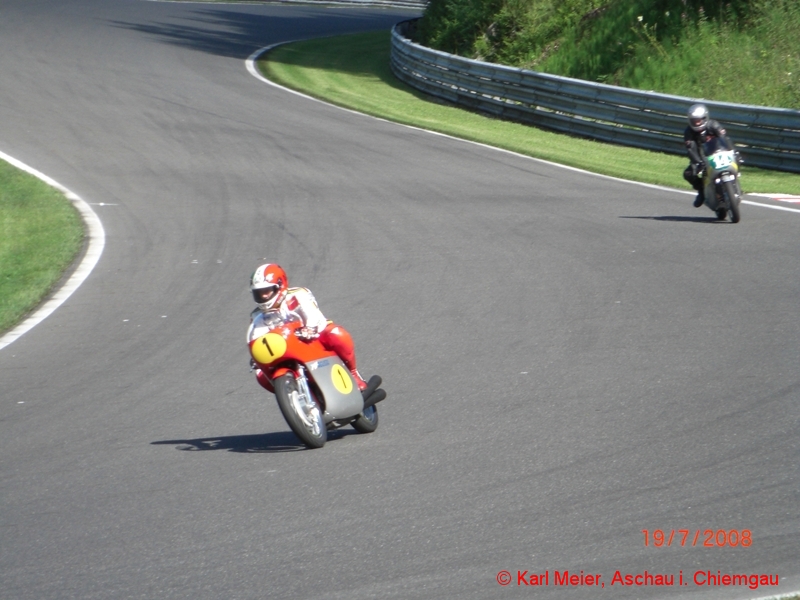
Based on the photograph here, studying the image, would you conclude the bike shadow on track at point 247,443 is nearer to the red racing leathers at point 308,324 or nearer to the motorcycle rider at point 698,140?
the red racing leathers at point 308,324

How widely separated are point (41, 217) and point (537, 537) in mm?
11697

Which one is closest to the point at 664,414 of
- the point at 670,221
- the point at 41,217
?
the point at 670,221

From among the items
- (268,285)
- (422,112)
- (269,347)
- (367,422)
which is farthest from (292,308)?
(422,112)

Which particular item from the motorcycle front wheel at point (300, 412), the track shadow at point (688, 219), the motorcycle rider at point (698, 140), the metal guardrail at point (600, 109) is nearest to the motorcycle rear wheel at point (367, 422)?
the motorcycle front wheel at point (300, 412)

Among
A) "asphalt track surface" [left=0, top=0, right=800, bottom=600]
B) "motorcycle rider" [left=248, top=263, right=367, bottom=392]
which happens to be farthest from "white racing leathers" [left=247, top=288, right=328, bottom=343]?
"asphalt track surface" [left=0, top=0, right=800, bottom=600]

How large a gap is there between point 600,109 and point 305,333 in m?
16.5

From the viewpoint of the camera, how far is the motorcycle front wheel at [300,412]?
6.89m

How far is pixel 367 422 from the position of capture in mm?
7504

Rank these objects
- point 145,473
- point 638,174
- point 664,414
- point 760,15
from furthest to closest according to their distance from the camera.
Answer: point 760,15 < point 638,174 < point 664,414 < point 145,473

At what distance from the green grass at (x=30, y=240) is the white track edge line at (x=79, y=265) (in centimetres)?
12

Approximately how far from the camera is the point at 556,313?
412 inches

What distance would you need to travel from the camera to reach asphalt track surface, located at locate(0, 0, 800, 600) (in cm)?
529

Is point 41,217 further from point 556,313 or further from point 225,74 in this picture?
point 225,74

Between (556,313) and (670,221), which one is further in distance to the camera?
(670,221)
